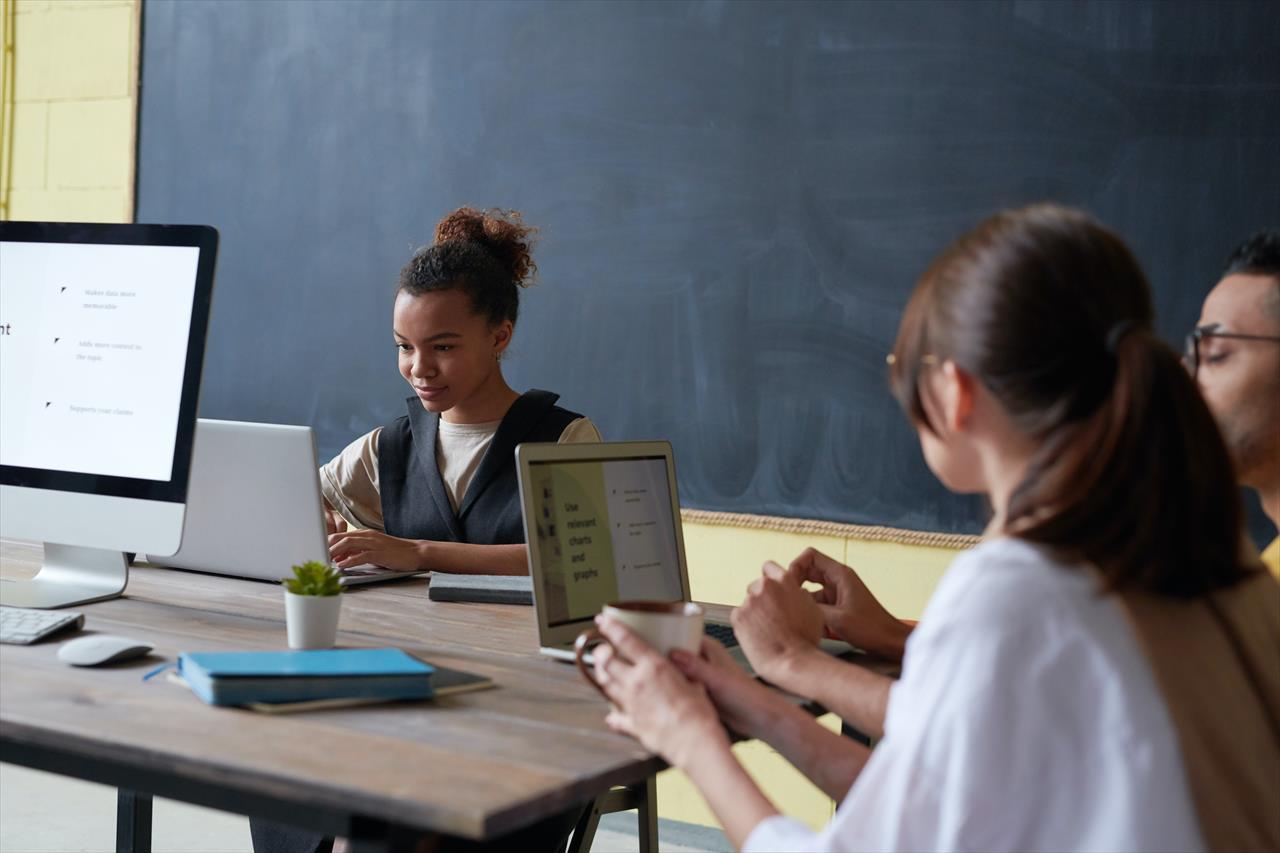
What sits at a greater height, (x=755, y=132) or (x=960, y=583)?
(x=755, y=132)

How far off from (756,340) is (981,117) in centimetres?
69

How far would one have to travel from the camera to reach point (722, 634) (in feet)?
6.08

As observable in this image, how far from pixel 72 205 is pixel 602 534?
10.2 ft

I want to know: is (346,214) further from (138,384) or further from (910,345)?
(910,345)

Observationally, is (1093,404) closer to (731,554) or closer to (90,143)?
(731,554)

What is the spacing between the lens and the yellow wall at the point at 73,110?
4.19 meters

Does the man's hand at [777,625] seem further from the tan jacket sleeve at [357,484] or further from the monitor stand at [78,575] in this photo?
the tan jacket sleeve at [357,484]

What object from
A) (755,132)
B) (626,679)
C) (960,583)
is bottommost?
(626,679)

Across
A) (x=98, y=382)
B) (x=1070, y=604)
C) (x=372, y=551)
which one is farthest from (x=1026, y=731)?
(x=372, y=551)

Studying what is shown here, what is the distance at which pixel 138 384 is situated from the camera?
1761 millimetres

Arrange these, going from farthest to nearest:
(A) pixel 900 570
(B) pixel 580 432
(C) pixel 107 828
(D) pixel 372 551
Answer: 1. (C) pixel 107 828
2. (A) pixel 900 570
3. (B) pixel 580 432
4. (D) pixel 372 551

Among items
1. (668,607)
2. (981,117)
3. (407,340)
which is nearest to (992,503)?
(668,607)

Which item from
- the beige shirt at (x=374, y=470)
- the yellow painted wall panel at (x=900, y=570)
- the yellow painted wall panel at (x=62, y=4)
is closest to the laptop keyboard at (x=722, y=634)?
the beige shirt at (x=374, y=470)

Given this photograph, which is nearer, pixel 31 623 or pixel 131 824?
pixel 31 623
